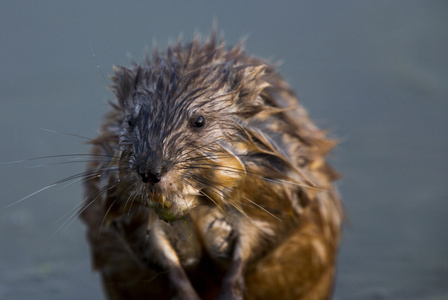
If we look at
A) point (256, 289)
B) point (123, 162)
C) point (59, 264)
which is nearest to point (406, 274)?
point (256, 289)

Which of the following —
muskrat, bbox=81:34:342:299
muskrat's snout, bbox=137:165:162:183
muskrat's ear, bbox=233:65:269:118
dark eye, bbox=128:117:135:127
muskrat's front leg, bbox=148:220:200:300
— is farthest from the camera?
muskrat's front leg, bbox=148:220:200:300

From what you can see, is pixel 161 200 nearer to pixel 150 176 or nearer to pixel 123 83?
pixel 150 176

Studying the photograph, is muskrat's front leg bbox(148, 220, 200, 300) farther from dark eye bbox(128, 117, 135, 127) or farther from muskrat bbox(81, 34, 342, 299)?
dark eye bbox(128, 117, 135, 127)

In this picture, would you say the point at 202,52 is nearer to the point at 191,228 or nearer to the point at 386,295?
the point at 191,228

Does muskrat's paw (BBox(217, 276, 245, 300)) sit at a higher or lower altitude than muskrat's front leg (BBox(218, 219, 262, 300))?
lower

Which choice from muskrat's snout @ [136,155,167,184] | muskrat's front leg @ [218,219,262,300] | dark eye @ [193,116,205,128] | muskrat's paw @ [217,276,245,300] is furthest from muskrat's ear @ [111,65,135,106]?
muskrat's paw @ [217,276,245,300]

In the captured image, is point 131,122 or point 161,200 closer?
point 161,200

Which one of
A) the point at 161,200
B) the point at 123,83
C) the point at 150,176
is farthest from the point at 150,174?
the point at 123,83

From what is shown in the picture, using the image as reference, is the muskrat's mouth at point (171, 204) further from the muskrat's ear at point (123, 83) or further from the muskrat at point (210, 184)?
the muskrat's ear at point (123, 83)
